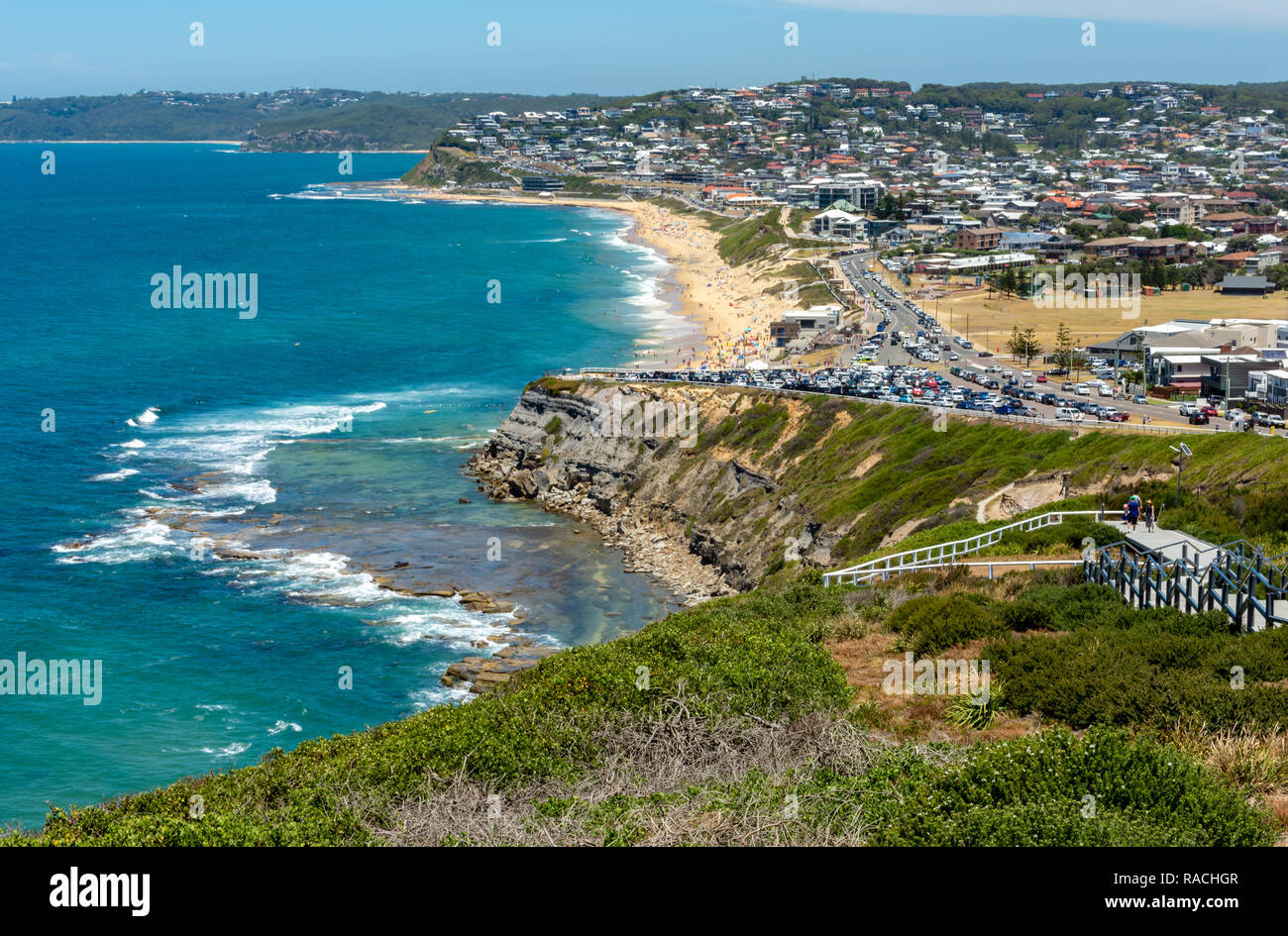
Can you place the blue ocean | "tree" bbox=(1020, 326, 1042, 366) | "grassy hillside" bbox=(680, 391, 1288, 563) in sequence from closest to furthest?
"grassy hillside" bbox=(680, 391, 1288, 563)
the blue ocean
"tree" bbox=(1020, 326, 1042, 366)

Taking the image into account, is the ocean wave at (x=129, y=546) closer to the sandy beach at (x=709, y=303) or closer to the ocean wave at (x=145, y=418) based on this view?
the ocean wave at (x=145, y=418)

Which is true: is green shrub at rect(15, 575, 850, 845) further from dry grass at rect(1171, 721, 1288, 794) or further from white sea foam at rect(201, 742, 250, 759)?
white sea foam at rect(201, 742, 250, 759)

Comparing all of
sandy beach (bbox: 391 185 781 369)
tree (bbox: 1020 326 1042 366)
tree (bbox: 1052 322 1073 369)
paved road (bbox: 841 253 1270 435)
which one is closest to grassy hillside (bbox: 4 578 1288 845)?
paved road (bbox: 841 253 1270 435)

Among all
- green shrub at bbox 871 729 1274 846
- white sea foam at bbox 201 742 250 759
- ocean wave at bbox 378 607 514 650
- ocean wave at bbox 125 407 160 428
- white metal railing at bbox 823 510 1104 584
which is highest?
green shrub at bbox 871 729 1274 846

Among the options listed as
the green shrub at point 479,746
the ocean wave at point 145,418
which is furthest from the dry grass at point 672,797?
the ocean wave at point 145,418

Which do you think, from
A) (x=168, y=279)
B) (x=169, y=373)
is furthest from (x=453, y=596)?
(x=168, y=279)
